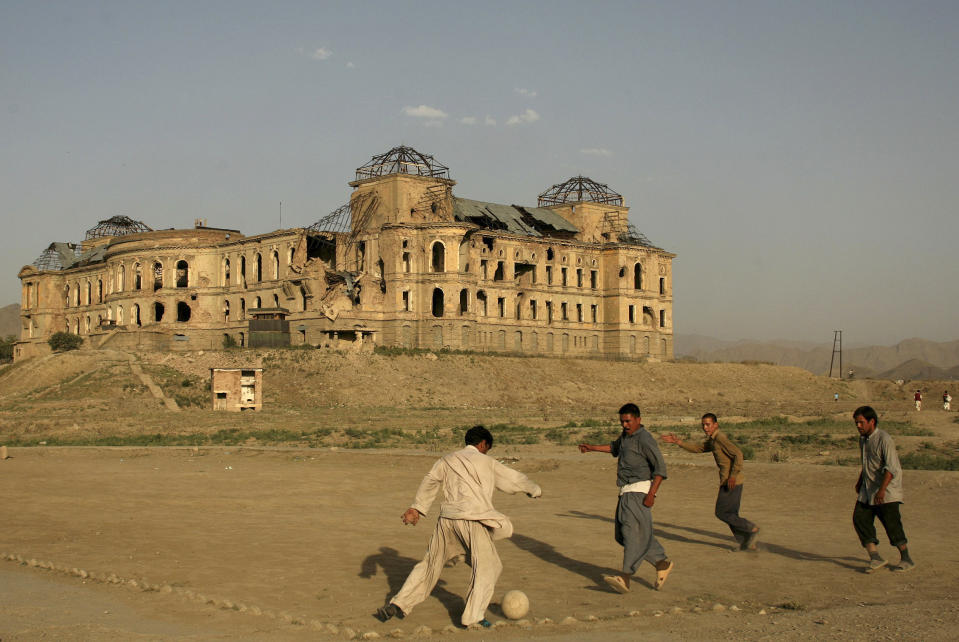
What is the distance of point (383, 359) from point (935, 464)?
50.8m

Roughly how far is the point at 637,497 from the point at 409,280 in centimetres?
7006

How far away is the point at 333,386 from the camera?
6881cm

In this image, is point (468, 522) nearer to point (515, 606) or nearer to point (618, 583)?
point (515, 606)

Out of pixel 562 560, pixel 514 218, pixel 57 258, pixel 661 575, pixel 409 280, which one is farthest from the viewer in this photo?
pixel 57 258

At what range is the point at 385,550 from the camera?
17375 millimetres

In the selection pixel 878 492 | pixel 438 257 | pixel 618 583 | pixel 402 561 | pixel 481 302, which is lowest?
pixel 402 561

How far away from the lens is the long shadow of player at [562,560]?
49.4 ft

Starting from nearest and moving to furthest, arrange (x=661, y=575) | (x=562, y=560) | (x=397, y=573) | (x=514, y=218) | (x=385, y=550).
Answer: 1. (x=661, y=575)
2. (x=397, y=573)
3. (x=562, y=560)
4. (x=385, y=550)
5. (x=514, y=218)

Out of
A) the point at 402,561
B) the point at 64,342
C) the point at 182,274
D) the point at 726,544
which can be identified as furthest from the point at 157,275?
the point at 726,544

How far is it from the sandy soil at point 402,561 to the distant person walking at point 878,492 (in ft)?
1.38

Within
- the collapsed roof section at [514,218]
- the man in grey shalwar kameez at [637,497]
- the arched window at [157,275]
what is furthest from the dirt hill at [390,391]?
the man in grey shalwar kameez at [637,497]

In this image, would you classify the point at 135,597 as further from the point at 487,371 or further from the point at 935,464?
the point at 487,371

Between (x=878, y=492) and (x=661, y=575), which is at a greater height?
(x=878, y=492)

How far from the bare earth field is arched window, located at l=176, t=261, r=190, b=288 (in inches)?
2355
